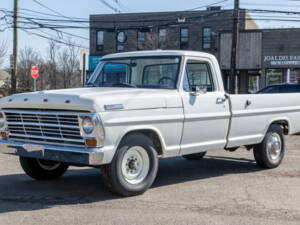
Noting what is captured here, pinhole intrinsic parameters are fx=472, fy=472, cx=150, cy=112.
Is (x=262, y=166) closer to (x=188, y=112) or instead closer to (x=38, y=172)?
(x=188, y=112)

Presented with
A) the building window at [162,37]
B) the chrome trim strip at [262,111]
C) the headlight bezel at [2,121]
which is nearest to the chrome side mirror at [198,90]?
the chrome trim strip at [262,111]

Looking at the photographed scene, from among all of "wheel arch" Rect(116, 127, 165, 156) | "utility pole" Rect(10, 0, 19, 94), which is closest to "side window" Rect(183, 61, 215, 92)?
"wheel arch" Rect(116, 127, 165, 156)

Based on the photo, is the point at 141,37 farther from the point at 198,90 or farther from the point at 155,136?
the point at 155,136

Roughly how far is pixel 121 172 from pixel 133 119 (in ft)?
2.31

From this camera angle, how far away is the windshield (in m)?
7.19

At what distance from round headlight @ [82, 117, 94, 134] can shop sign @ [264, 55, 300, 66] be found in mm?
29286

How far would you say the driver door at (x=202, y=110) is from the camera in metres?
6.97

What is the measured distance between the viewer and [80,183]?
7.28 meters

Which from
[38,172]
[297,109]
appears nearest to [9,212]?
[38,172]

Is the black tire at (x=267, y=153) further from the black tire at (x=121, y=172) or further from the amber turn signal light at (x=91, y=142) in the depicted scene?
the amber turn signal light at (x=91, y=142)

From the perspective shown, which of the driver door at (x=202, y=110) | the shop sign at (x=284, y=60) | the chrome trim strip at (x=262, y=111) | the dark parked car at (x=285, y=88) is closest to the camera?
the driver door at (x=202, y=110)

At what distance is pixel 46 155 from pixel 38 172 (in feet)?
4.52

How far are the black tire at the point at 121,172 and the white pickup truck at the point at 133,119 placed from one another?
0.01m

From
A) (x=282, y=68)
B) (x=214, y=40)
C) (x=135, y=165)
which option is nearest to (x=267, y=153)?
(x=135, y=165)
